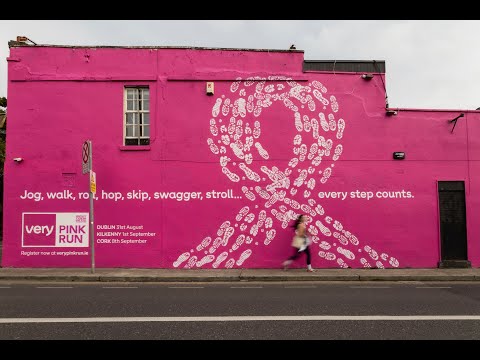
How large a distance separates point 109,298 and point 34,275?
409 centimetres

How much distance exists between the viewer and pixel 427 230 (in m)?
13.3

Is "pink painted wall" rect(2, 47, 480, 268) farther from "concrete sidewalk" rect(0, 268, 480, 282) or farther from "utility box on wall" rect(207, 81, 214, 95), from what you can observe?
"concrete sidewalk" rect(0, 268, 480, 282)

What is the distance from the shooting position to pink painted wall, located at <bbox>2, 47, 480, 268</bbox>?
521 inches

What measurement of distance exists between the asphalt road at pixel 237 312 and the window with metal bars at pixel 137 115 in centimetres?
499

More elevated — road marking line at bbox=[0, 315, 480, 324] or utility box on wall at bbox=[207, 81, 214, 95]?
utility box on wall at bbox=[207, 81, 214, 95]

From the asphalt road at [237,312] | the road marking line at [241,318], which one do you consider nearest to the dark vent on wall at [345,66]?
the asphalt road at [237,312]

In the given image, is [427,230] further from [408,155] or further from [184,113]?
[184,113]

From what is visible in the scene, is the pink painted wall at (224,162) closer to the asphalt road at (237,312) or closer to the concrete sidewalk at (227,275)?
the concrete sidewalk at (227,275)

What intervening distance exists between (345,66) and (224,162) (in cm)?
498

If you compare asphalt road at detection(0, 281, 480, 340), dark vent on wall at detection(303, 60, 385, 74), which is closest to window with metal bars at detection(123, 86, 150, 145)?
asphalt road at detection(0, 281, 480, 340)

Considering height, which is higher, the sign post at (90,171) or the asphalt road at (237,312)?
the sign post at (90,171)

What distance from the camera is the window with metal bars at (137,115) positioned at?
1373cm

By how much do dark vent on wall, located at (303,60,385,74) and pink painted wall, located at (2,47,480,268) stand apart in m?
0.41
